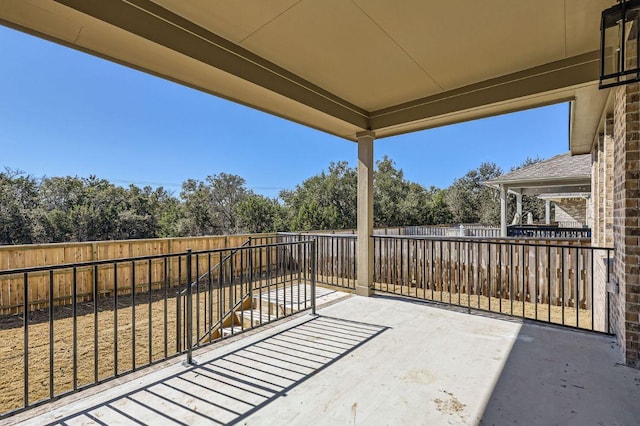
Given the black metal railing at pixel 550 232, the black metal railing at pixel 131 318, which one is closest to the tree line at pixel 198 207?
the black metal railing at pixel 550 232

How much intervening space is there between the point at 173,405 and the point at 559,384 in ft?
8.62

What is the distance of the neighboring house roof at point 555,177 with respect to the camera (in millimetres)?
7466

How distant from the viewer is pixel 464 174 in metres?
28.4

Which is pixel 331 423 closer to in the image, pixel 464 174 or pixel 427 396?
pixel 427 396

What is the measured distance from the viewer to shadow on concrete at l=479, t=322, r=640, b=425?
1.75 meters

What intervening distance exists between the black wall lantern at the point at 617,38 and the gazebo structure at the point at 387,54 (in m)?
0.26

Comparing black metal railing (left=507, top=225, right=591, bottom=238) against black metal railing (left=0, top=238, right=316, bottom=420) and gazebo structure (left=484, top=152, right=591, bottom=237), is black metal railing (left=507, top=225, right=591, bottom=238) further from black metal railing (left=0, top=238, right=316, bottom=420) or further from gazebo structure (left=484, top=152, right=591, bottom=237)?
→ black metal railing (left=0, top=238, right=316, bottom=420)

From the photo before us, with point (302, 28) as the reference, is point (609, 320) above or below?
below

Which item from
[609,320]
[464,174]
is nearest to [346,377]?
[609,320]

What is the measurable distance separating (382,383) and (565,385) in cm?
128

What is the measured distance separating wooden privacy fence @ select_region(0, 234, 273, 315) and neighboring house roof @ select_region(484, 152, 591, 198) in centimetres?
722

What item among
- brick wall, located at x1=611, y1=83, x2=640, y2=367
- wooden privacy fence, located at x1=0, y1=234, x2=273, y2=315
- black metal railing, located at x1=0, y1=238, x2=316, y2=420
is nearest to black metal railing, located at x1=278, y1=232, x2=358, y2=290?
black metal railing, located at x1=0, y1=238, x2=316, y2=420

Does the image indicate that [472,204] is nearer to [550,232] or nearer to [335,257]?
[550,232]

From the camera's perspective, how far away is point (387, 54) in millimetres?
2664
